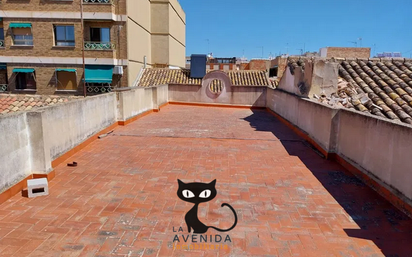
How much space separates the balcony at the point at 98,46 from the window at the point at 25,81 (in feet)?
18.5

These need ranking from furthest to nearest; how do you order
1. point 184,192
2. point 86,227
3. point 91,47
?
point 91,47, point 184,192, point 86,227

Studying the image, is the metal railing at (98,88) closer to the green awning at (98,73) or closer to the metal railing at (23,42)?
the green awning at (98,73)

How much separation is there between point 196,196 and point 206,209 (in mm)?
938

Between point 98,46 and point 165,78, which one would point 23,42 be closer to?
point 98,46

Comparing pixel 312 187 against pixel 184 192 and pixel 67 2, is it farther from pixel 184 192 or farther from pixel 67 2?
pixel 67 2

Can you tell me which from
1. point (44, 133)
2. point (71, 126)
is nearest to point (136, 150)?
point (71, 126)

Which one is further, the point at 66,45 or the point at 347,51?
the point at 347,51

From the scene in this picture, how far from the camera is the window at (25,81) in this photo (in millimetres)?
24953

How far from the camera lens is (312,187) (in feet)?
19.5

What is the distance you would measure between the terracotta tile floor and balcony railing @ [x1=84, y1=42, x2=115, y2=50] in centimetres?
1773

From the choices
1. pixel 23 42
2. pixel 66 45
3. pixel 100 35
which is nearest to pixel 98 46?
pixel 100 35

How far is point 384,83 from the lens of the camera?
9.84m

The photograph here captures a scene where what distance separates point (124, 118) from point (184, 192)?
280 inches

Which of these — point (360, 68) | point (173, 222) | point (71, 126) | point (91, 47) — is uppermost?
point (91, 47)
